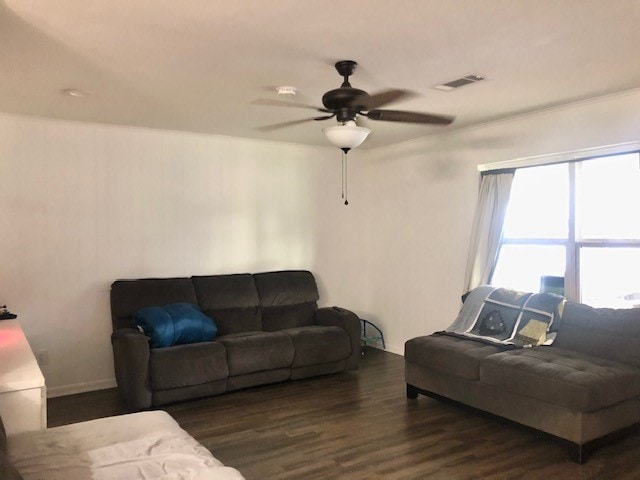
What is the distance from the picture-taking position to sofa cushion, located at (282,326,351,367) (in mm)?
4641

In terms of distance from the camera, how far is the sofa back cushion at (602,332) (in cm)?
344

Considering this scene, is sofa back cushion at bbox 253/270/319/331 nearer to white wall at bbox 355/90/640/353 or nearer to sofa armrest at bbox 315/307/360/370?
sofa armrest at bbox 315/307/360/370

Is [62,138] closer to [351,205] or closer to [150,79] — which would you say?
[150,79]

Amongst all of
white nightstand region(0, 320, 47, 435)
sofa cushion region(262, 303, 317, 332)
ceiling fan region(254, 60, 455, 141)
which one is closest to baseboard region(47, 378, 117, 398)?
sofa cushion region(262, 303, 317, 332)

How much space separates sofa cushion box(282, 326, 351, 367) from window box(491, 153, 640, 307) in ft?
5.11

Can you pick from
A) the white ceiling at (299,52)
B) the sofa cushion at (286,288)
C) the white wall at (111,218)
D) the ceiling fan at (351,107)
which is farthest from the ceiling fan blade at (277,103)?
the sofa cushion at (286,288)

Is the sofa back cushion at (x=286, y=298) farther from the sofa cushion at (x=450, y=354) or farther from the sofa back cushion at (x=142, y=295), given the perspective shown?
the sofa cushion at (x=450, y=354)

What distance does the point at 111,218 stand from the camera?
4.73 metres

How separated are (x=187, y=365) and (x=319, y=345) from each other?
1224 millimetres

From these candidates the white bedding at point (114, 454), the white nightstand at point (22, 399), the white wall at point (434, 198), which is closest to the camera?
the white bedding at point (114, 454)

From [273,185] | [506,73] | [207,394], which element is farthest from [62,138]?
[506,73]

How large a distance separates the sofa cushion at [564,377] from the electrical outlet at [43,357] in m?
3.56

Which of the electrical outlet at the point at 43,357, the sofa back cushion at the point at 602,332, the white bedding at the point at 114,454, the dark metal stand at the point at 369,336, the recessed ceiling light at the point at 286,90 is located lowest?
the dark metal stand at the point at 369,336

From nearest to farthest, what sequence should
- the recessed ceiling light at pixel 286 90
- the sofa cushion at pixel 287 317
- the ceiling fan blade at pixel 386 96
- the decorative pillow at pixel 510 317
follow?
1. the recessed ceiling light at pixel 286 90
2. the ceiling fan blade at pixel 386 96
3. the decorative pillow at pixel 510 317
4. the sofa cushion at pixel 287 317
